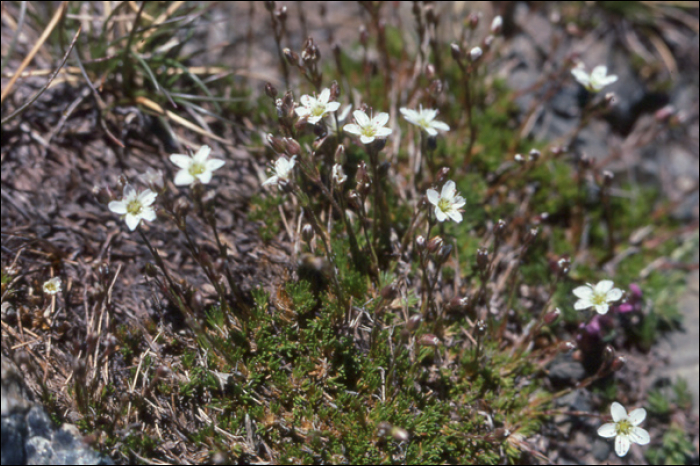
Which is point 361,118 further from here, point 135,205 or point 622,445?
point 622,445

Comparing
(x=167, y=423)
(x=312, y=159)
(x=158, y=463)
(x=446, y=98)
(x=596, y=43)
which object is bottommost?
(x=158, y=463)

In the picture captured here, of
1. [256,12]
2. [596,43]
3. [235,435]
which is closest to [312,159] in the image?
[235,435]

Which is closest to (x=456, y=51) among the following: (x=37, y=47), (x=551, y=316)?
(x=551, y=316)

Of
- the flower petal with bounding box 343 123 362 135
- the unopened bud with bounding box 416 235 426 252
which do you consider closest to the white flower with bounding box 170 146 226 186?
the flower petal with bounding box 343 123 362 135

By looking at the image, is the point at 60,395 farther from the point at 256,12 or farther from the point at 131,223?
the point at 256,12

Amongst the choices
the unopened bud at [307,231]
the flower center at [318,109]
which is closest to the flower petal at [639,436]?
the unopened bud at [307,231]

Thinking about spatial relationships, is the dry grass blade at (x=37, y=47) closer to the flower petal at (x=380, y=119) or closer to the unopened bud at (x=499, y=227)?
the flower petal at (x=380, y=119)
